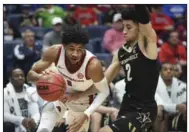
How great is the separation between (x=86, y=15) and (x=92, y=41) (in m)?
1.38

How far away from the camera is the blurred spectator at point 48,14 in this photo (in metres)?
11.5

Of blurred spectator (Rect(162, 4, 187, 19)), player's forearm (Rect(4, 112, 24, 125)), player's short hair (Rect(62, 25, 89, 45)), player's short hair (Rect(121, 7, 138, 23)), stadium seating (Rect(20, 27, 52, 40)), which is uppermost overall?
blurred spectator (Rect(162, 4, 187, 19))

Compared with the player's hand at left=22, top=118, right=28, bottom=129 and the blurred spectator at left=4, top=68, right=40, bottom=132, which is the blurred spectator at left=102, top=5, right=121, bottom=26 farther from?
the player's hand at left=22, top=118, right=28, bottom=129

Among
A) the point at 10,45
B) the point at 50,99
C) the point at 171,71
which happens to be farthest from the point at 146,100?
the point at 10,45

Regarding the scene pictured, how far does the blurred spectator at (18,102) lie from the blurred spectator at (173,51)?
9.99 ft

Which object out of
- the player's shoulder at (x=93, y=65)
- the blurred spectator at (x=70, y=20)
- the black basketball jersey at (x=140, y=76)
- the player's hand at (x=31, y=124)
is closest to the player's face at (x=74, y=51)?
the player's shoulder at (x=93, y=65)

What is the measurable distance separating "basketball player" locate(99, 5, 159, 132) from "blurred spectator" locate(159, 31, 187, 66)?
4441 mm

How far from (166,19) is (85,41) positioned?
18.6ft

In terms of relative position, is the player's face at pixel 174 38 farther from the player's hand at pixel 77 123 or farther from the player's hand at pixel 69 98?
the player's hand at pixel 77 123

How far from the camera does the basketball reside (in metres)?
5.88

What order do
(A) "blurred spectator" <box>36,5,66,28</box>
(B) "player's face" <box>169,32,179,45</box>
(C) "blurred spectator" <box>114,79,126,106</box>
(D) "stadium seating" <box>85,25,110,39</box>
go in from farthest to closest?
(A) "blurred spectator" <box>36,5,66,28</box>, (D) "stadium seating" <box>85,25,110,39</box>, (B) "player's face" <box>169,32,179,45</box>, (C) "blurred spectator" <box>114,79,126,106</box>

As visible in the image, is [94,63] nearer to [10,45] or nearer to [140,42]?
[140,42]

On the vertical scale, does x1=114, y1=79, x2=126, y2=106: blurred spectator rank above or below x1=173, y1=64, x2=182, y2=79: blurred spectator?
below

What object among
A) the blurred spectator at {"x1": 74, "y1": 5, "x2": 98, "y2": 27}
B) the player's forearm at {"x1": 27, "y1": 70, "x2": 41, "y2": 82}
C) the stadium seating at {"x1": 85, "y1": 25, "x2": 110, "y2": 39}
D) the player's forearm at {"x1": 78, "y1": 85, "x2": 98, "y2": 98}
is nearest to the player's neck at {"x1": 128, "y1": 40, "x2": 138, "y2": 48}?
the player's forearm at {"x1": 78, "y1": 85, "x2": 98, "y2": 98}
